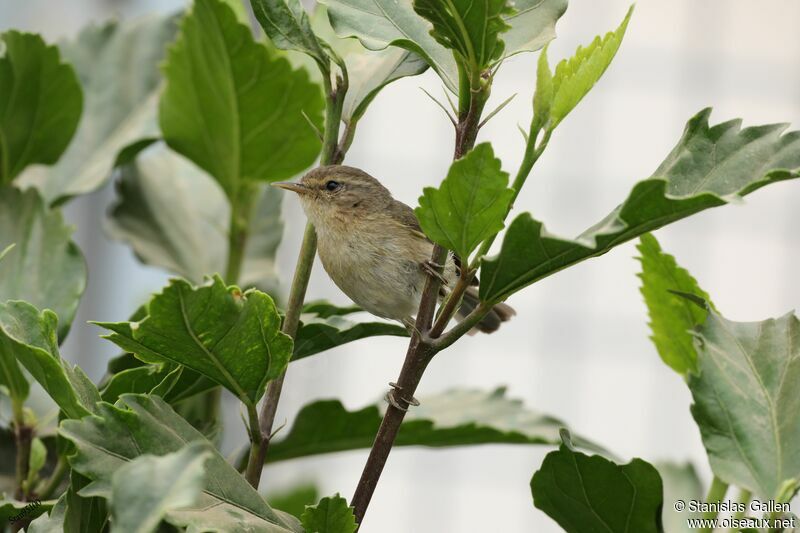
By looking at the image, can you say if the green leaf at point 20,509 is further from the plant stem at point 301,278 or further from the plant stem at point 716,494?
the plant stem at point 716,494

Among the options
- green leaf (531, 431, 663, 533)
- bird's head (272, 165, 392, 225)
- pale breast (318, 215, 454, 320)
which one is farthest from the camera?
bird's head (272, 165, 392, 225)

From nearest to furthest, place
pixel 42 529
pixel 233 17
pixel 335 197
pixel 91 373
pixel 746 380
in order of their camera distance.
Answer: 1. pixel 42 529
2. pixel 746 380
3. pixel 233 17
4. pixel 335 197
5. pixel 91 373

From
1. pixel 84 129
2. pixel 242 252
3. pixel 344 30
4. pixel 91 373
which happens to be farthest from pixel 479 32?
pixel 91 373

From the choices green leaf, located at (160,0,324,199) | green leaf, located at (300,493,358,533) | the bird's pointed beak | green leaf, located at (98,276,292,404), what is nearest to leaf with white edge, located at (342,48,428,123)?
green leaf, located at (160,0,324,199)

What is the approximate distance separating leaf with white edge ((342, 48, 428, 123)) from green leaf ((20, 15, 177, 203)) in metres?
0.42

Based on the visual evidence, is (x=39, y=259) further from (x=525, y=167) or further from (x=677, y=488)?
(x=677, y=488)

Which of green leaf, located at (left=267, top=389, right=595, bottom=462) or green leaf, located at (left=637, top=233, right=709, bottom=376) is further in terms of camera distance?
green leaf, located at (left=267, top=389, right=595, bottom=462)

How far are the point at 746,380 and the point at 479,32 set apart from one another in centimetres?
35

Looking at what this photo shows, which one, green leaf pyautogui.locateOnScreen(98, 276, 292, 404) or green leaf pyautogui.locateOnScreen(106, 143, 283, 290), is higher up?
green leaf pyautogui.locateOnScreen(106, 143, 283, 290)

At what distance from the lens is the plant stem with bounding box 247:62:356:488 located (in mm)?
787

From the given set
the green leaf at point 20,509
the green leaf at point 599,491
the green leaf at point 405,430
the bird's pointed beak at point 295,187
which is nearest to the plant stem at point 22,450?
the green leaf at point 20,509

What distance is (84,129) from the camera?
4.37 ft

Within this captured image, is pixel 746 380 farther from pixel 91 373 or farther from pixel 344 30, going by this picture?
pixel 91 373

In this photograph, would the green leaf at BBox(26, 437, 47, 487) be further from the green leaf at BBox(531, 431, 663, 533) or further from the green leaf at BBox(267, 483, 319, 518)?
the green leaf at BBox(531, 431, 663, 533)
